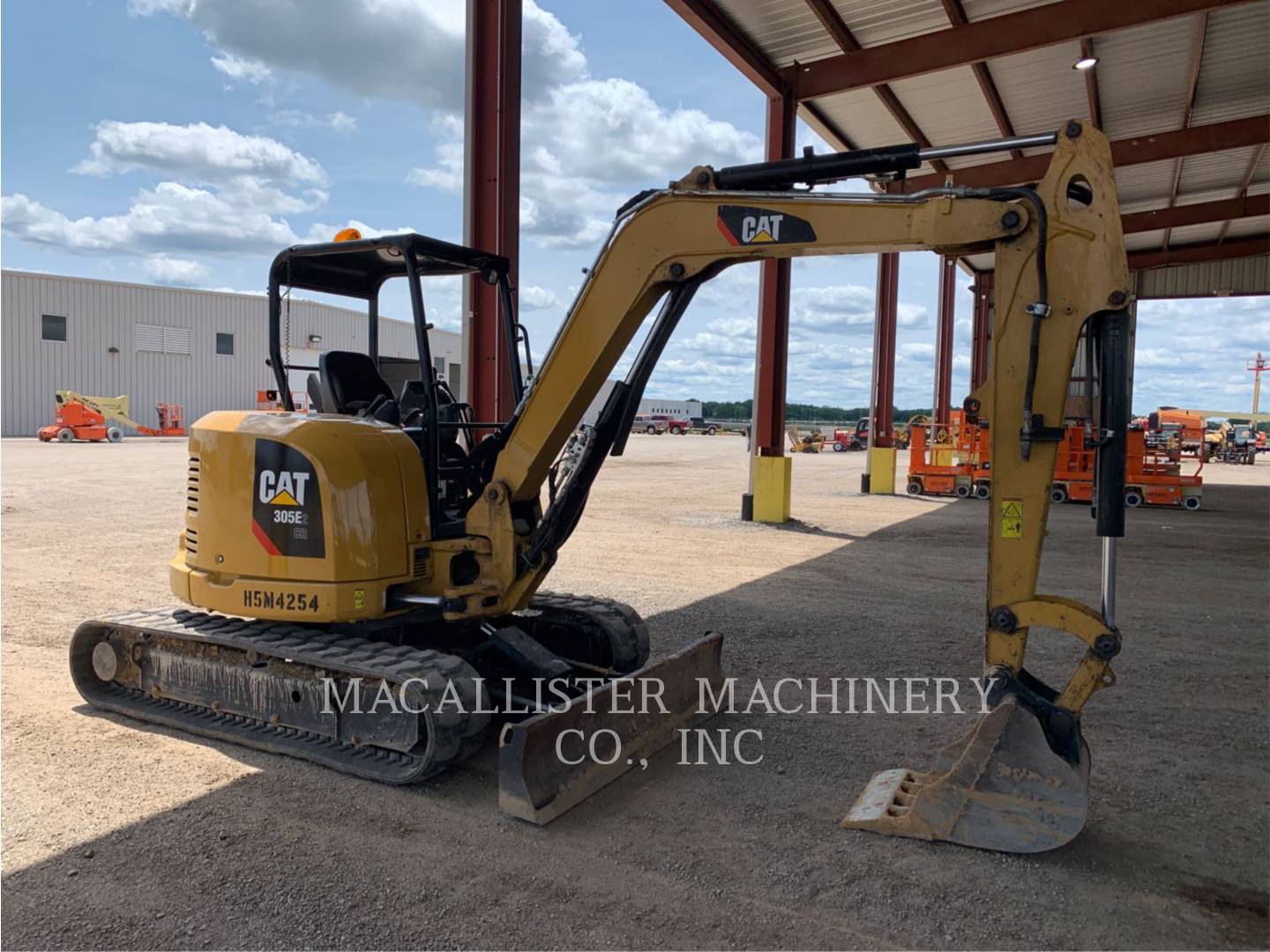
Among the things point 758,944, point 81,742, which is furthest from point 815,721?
point 81,742

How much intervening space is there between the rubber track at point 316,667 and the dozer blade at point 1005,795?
6.33ft

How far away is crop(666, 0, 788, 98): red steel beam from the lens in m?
12.2

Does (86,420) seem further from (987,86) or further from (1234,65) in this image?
(1234,65)

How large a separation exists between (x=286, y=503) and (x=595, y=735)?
204 centimetres

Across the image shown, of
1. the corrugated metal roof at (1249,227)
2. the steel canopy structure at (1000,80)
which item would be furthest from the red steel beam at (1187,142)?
the corrugated metal roof at (1249,227)

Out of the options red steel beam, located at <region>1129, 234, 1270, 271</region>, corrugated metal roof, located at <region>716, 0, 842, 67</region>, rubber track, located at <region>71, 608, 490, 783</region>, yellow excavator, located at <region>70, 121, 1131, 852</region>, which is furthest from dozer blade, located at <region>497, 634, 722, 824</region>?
red steel beam, located at <region>1129, 234, 1270, 271</region>

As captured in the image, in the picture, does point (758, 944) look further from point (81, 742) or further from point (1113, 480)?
point (81, 742)

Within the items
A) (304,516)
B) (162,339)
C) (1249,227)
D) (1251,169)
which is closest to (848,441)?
(1249,227)

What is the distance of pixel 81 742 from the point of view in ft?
16.8

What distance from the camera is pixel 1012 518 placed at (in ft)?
13.7

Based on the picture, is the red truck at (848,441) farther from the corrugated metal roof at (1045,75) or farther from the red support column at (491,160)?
the red support column at (491,160)

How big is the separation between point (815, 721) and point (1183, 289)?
1378 inches

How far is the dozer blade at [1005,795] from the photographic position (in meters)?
3.91

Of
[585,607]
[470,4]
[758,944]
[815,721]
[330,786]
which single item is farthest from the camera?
[470,4]
